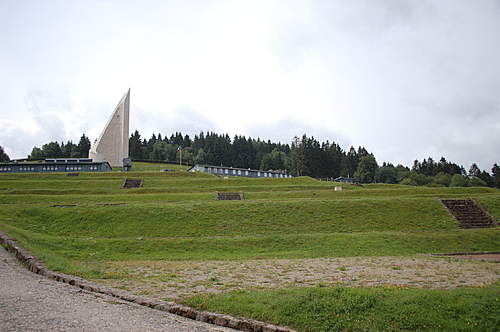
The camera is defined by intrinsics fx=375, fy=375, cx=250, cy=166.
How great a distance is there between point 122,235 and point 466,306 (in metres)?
21.0

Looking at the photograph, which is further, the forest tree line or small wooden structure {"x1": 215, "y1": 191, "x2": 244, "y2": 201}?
the forest tree line

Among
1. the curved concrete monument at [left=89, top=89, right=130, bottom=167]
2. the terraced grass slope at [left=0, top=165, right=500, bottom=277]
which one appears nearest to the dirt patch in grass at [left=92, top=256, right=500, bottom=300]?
the terraced grass slope at [left=0, top=165, right=500, bottom=277]

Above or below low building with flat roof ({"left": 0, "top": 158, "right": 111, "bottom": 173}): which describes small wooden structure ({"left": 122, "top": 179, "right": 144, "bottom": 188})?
below

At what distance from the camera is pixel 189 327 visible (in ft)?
26.2

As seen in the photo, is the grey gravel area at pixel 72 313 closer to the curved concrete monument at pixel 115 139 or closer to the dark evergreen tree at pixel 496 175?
the curved concrete monument at pixel 115 139

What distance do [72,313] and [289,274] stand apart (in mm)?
7779

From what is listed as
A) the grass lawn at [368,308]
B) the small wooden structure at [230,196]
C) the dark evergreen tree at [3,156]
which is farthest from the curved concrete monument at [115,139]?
the grass lawn at [368,308]

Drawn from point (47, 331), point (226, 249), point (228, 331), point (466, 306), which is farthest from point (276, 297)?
point (226, 249)

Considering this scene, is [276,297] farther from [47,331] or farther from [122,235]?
[122,235]

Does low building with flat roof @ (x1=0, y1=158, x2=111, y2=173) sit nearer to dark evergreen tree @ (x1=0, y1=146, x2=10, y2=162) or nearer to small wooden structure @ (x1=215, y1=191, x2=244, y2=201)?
small wooden structure @ (x1=215, y1=191, x2=244, y2=201)

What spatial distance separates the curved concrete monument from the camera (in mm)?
88250

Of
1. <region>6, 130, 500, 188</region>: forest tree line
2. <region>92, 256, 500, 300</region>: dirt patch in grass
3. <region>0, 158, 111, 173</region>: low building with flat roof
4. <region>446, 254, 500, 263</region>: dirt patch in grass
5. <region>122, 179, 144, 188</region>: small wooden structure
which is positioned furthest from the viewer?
<region>6, 130, 500, 188</region>: forest tree line

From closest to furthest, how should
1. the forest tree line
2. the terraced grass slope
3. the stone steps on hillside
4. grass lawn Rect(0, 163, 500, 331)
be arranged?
1. grass lawn Rect(0, 163, 500, 331)
2. the terraced grass slope
3. the stone steps on hillside
4. the forest tree line

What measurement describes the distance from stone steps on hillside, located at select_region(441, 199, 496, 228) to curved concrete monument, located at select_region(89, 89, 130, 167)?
75388mm
